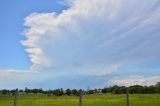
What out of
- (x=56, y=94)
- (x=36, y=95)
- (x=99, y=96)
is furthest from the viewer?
(x=36, y=95)

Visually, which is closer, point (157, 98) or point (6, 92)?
point (6, 92)

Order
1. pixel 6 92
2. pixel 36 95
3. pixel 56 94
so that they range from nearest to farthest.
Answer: pixel 6 92 → pixel 56 94 → pixel 36 95

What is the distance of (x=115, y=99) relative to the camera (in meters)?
41.8

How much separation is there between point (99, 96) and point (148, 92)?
63.1 feet

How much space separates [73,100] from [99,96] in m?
5.99

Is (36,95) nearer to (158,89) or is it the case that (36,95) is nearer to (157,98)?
(157,98)

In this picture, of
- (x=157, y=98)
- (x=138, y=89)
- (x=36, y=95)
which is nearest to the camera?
(x=138, y=89)

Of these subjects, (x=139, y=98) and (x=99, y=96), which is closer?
(x=139, y=98)

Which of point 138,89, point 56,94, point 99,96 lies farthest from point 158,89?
point 56,94

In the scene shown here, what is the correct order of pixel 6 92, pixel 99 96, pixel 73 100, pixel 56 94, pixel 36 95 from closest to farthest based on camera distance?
1. pixel 6 92
2. pixel 73 100
3. pixel 99 96
4. pixel 56 94
5. pixel 36 95

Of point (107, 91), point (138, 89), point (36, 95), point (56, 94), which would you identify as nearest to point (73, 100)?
point (107, 91)

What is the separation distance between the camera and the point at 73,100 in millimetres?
48156

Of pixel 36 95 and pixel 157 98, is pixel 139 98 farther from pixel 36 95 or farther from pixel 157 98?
pixel 36 95

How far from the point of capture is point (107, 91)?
5084cm
